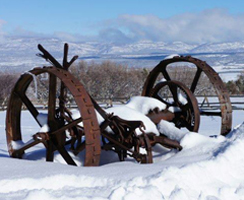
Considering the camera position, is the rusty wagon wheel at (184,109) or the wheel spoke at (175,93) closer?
the rusty wagon wheel at (184,109)

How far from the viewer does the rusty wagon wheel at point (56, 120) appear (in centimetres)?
509

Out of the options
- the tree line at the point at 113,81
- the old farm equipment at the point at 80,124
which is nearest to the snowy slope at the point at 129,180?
the old farm equipment at the point at 80,124

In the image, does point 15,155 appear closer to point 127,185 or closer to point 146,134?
point 146,134

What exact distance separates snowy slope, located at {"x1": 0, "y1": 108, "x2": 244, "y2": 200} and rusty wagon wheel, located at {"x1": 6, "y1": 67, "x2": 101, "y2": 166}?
1.54 ft

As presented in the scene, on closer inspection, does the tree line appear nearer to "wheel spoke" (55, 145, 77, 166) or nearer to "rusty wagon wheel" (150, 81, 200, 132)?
"rusty wagon wheel" (150, 81, 200, 132)

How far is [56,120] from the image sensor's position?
19.8 ft

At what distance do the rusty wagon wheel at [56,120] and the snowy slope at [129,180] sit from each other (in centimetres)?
47

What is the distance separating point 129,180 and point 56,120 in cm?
220

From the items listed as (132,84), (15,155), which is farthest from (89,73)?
(15,155)

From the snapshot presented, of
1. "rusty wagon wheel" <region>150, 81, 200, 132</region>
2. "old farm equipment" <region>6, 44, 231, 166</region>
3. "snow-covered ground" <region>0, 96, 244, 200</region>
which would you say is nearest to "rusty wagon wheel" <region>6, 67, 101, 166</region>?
"old farm equipment" <region>6, 44, 231, 166</region>

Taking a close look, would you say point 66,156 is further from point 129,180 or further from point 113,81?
point 113,81

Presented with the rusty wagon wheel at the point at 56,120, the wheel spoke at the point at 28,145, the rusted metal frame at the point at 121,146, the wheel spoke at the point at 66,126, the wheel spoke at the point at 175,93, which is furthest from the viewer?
the wheel spoke at the point at 175,93

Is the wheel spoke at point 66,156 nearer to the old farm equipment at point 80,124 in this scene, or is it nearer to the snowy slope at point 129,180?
the old farm equipment at point 80,124

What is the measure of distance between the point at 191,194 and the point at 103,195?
787mm
